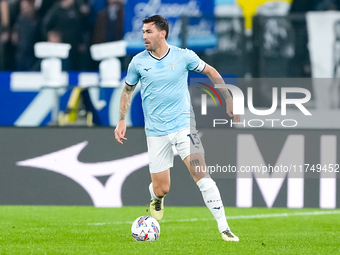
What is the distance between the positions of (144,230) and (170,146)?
3.15 feet

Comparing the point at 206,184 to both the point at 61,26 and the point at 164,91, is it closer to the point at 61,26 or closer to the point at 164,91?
the point at 164,91

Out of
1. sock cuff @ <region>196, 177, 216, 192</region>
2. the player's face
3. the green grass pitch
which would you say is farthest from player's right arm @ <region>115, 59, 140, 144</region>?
the green grass pitch

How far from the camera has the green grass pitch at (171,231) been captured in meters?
5.87

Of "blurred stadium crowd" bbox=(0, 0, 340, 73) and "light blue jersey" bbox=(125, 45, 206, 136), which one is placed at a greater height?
"blurred stadium crowd" bbox=(0, 0, 340, 73)

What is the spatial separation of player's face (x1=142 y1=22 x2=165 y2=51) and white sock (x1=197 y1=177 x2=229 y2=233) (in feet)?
4.55

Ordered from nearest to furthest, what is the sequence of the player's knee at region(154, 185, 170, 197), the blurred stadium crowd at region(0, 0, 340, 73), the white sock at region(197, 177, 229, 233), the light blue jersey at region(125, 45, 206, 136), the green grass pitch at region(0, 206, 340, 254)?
the green grass pitch at region(0, 206, 340, 254)
the white sock at region(197, 177, 229, 233)
the light blue jersey at region(125, 45, 206, 136)
the player's knee at region(154, 185, 170, 197)
the blurred stadium crowd at region(0, 0, 340, 73)

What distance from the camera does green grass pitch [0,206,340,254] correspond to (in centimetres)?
587

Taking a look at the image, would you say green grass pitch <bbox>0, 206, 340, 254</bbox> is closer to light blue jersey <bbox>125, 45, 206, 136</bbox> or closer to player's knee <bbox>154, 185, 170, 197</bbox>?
player's knee <bbox>154, 185, 170, 197</bbox>

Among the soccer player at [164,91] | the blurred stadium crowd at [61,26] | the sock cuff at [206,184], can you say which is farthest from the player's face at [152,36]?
the blurred stadium crowd at [61,26]

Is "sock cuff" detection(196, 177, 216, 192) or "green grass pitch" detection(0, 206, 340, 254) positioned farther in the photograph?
"sock cuff" detection(196, 177, 216, 192)

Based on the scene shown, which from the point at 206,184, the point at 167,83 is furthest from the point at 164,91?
the point at 206,184

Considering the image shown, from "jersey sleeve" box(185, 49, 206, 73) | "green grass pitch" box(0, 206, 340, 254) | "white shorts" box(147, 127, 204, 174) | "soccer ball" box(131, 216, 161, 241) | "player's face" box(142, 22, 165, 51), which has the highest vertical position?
"player's face" box(142, 22, 165, 51)

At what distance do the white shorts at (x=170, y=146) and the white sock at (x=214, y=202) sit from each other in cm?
31

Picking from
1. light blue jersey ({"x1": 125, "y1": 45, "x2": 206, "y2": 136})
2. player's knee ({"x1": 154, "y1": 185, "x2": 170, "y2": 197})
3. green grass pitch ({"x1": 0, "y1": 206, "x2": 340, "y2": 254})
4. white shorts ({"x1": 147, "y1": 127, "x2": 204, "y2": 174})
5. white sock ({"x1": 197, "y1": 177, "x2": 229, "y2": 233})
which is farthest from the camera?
player's knee ({"x1": 154, "y1": 185, "x2": 170, "y2": 197})
